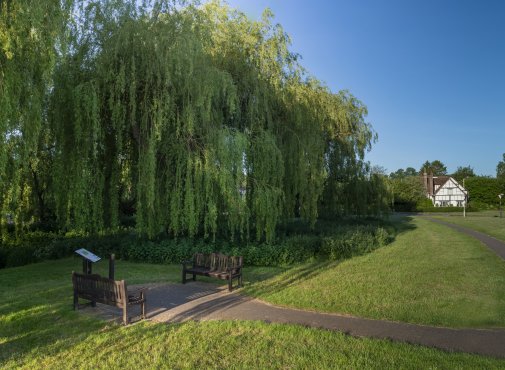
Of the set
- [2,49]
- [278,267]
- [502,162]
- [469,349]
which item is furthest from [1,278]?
[502,162]

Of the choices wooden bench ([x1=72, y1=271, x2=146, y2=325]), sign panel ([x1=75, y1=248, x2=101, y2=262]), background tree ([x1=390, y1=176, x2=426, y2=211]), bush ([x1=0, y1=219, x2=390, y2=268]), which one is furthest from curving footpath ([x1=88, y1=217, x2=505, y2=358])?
background tree ([x1=390, y1=176, x2=426, y2=211])

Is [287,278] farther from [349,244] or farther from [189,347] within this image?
[189,347]

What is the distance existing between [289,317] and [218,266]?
3.45m

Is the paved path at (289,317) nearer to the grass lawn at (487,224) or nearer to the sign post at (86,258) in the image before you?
the sign post at (86,258)

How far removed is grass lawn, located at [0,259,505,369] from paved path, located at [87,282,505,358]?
0.45 meters

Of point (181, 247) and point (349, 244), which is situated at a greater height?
point (181, 247)

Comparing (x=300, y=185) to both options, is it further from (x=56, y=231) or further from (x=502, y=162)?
(x=502, y=162)

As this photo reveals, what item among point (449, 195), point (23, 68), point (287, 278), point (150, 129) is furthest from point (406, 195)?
point (23, 68)

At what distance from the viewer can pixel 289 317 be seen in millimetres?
7512

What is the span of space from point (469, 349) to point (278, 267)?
8.17 m

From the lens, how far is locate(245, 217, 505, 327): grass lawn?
303 inches

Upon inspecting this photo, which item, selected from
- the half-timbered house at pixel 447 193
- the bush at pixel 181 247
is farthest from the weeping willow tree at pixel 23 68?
the half-timbered house at pixel 447 193

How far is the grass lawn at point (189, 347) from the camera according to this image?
5.37 meters

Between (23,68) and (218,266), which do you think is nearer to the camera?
(23,68)
